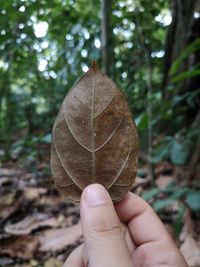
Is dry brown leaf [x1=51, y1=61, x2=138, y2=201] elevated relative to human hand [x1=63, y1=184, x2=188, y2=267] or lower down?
elevated

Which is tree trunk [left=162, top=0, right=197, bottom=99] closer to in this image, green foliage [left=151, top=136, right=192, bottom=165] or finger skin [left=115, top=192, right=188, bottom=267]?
green foliage [left=151, top=136, right=192, bottom=165]

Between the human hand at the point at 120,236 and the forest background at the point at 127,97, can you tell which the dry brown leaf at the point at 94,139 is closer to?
the human hand at the point at 120,236

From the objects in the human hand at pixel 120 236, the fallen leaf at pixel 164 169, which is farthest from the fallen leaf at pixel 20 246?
the fallen leaf at pixel 164 169

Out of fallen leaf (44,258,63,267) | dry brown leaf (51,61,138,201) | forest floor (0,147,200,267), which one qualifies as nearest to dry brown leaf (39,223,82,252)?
forest floor (0,147,200,267)

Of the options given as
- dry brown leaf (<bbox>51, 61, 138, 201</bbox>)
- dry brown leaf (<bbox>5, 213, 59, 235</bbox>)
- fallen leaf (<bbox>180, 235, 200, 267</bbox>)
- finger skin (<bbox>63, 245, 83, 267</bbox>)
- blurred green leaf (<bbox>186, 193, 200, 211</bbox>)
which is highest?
dry brown leaf (<bbox>51, 61, 138, 201</bbox>)

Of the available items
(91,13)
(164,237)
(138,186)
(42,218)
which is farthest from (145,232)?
(91,13)

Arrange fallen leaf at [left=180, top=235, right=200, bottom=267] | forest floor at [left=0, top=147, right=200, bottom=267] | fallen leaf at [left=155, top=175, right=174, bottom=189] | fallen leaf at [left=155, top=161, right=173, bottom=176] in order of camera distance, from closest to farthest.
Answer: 1. fallen leaf at [left=180, top=235, right=200, bottom=267]
2. forest floor at [left=0, top=147, right=200, bottom=267]
3. fallen leaf at [left=155, top=175, right=174, bottom=189]
4. fallen leaf at [left=155, top=161, right=173, bottom=176]

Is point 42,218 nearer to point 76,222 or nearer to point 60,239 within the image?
point 76,222
